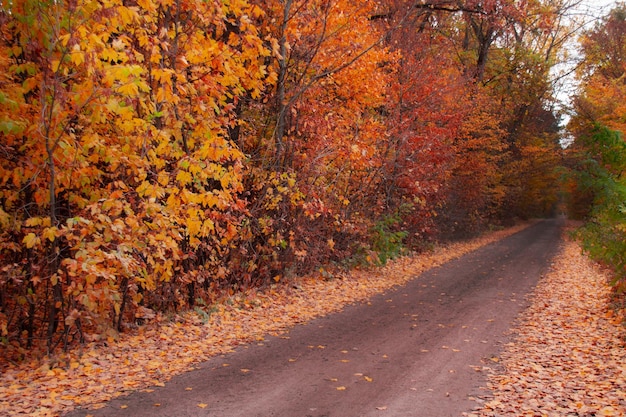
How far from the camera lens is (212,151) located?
268 inches

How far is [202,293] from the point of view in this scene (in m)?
9.40

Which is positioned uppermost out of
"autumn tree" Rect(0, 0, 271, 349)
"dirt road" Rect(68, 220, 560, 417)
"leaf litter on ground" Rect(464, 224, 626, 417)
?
"autumn tree" Rect(0, 0, 271, 349)

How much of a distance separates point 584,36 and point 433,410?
1380 inches

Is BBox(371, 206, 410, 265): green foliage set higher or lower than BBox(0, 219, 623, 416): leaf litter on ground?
higher

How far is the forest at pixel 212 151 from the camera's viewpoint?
6.00 meters

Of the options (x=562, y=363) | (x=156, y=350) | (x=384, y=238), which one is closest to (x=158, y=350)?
(x=156, y=350)

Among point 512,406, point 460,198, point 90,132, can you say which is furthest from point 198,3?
point 460,198

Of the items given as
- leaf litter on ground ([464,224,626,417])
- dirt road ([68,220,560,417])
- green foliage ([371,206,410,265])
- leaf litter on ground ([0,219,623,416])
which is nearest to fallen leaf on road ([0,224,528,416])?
leaf litter on ground ([0,219,623,416])

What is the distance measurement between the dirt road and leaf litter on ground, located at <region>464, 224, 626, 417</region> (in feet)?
0.94

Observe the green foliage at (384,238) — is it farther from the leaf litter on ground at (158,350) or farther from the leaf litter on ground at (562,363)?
the leaf litter on ground at (562,363)

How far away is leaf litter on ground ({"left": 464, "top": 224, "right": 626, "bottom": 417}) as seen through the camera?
211 inches

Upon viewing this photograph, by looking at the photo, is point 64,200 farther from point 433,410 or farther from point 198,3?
point 433,410

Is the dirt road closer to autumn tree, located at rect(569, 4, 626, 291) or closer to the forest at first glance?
the forest

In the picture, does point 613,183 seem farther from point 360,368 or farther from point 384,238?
point 360,368
